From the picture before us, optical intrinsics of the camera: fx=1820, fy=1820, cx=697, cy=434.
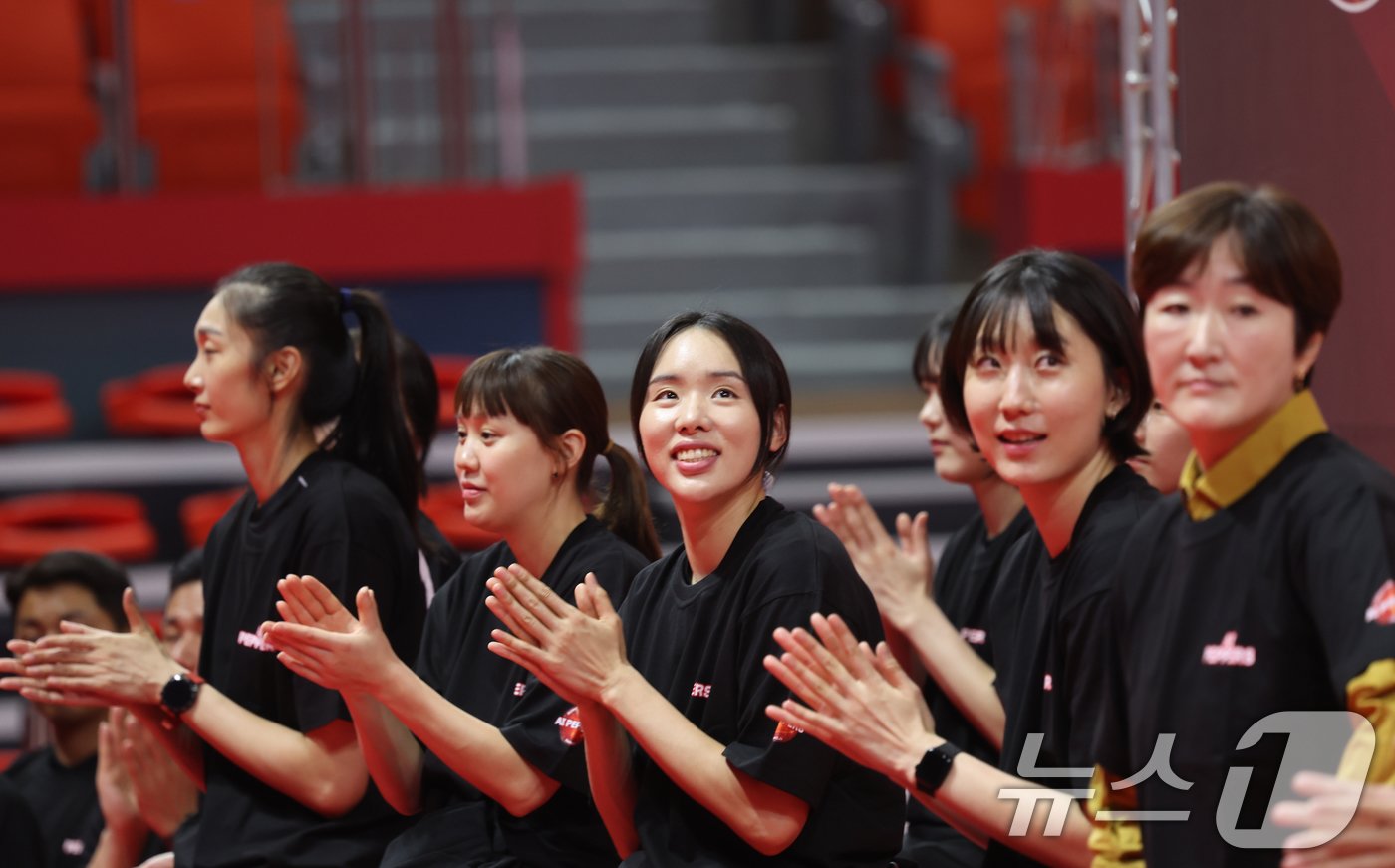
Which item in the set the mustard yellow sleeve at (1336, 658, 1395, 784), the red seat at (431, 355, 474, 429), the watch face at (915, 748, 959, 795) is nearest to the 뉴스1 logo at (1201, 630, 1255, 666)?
the mustard yellow sleeve at (1336, 658, 1395, 784)

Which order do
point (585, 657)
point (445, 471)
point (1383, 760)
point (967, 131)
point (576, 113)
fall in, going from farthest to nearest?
1. point (576, 113)
2. point (967, 131)
3. point (445, 471)
4. point (585, 657)
5. point (1383, 760)

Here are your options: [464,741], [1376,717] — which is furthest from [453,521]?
[1376,717]

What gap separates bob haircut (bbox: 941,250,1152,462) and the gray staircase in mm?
4266

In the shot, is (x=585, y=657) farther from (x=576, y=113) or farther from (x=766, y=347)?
(x=576, y=113)

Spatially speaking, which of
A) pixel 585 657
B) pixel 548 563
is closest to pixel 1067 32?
pixel 548 563

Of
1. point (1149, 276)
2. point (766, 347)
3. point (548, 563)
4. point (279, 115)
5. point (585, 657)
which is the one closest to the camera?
point (1149, 276)

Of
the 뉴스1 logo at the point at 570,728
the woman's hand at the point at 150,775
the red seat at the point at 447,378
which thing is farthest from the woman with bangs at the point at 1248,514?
the red seat at the point at 447,378

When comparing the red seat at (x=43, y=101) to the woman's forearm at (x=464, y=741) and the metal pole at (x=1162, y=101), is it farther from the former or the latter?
the woman's forearm at (x=464, y=741)

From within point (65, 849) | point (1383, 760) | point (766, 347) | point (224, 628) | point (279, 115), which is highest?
point (279, 115)

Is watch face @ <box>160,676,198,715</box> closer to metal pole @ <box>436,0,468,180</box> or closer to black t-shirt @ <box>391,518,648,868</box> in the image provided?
black t-shirt @ <box>391,518,648,868</box>

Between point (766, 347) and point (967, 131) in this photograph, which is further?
point (967, 131)

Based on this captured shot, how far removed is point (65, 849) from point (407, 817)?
1.19 m

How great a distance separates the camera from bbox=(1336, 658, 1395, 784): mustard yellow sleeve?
1.72 meters

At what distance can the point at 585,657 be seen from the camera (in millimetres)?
2326
